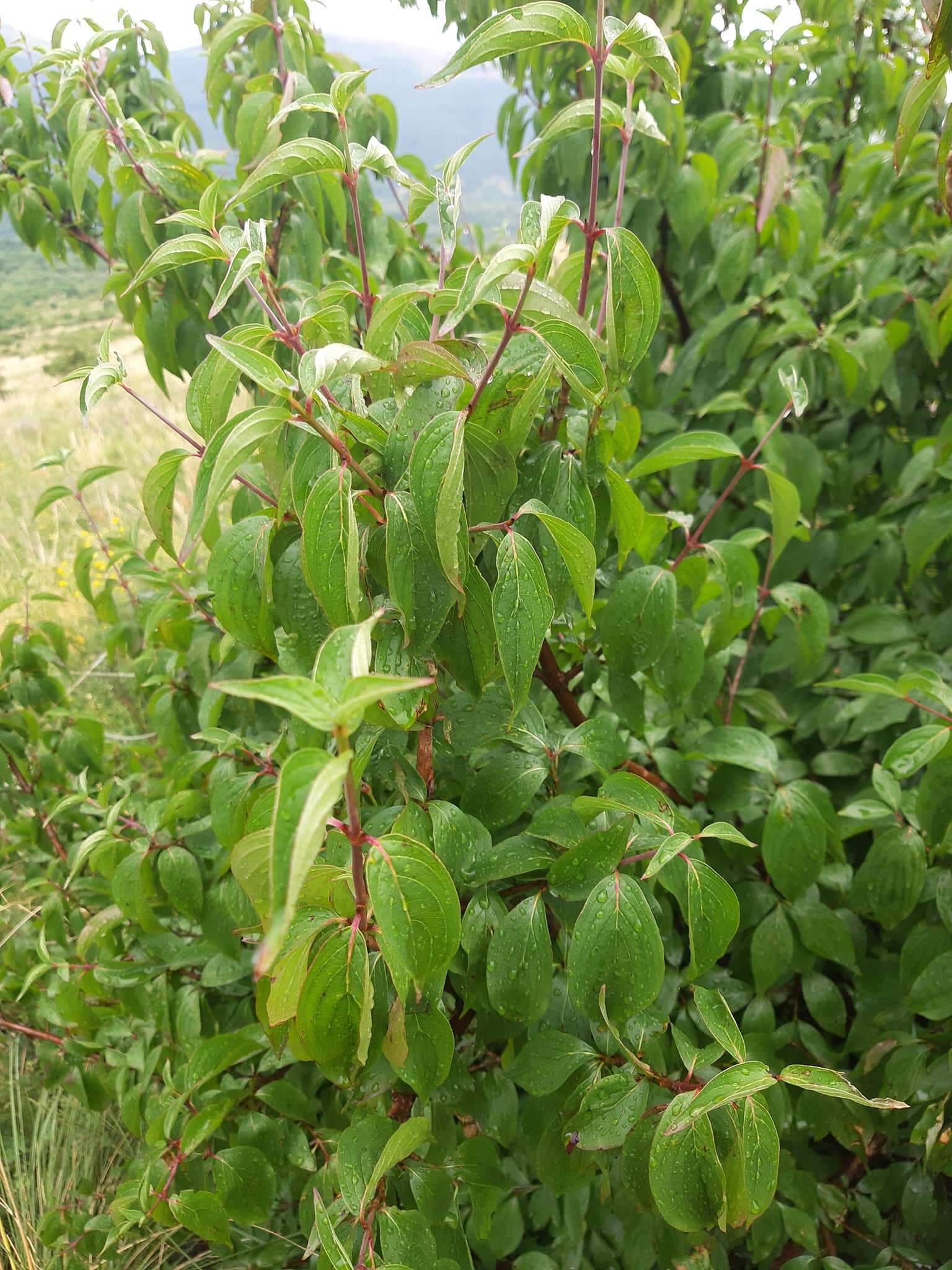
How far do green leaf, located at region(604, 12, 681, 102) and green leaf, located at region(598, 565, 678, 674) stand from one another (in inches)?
17.3

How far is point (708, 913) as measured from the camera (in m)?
0.72

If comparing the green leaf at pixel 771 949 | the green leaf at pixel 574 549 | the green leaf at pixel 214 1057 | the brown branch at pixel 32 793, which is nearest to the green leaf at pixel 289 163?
the green leaf at pixel 574 549

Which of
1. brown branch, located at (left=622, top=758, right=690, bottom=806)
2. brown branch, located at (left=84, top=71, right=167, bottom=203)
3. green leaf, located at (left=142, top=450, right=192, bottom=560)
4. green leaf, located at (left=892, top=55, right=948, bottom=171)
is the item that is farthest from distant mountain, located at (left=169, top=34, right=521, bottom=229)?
green leaf, located at (left=142, top=450, right=192, bottom=560)

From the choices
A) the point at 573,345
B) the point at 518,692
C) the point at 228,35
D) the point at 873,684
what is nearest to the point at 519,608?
the point at 518,692

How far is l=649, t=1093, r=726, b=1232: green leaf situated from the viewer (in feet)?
2.13

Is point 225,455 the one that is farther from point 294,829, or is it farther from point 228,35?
point 228,35

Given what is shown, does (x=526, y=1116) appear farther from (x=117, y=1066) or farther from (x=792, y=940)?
(x=117, y=1066)

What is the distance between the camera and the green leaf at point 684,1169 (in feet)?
2.13

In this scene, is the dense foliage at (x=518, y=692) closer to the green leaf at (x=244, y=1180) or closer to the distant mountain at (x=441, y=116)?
the green leaf at (x=244, y=1180)

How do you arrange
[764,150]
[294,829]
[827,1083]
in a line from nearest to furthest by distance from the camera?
[294,829] → [827,1083] → [764,150]

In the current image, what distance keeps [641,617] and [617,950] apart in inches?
13.7

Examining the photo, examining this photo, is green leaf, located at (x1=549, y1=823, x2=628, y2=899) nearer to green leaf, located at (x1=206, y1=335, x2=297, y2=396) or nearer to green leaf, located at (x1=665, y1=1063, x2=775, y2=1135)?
green leaf, located at (x1=665, y1=1063, x2=775, y2=1135)

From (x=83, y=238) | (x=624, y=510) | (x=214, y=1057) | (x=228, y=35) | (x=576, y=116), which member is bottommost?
(x=214, y=1057)

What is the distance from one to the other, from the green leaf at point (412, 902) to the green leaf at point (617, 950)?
178 millimetres
